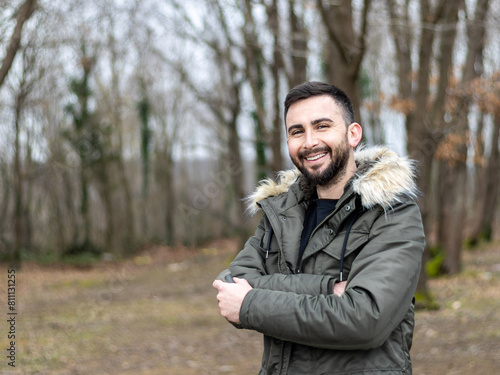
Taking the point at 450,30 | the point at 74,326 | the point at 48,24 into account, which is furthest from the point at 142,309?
the point at 48,24

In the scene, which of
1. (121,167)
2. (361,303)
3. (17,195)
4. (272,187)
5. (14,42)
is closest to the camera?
(361,303)

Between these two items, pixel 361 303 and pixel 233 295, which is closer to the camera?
pixel 361 303

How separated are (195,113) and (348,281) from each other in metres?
23.5

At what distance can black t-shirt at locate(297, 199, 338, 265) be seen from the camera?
2294 mm

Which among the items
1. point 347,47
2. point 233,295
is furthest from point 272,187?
point 347,47

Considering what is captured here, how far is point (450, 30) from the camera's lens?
27.2ft

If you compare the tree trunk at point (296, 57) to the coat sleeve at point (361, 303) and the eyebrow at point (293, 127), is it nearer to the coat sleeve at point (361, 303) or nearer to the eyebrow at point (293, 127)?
the eyebrow at point (293, 127)

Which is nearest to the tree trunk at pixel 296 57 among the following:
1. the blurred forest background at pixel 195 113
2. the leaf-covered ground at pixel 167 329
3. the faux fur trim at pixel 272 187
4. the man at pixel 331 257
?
the blurred forest background at pixel 195 113

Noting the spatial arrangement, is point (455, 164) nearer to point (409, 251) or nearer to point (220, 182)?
point (409, 251)

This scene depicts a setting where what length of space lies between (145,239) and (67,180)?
4954 mm

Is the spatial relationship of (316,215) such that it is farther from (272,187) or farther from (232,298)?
(232,298)

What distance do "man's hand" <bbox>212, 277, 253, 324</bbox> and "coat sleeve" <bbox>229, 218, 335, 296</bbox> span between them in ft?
0.27

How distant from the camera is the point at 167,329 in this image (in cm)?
841

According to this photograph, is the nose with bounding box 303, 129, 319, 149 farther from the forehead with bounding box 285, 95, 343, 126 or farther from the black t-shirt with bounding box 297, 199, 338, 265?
the black t-shirt with bounding box 297, 199, 338, 265
